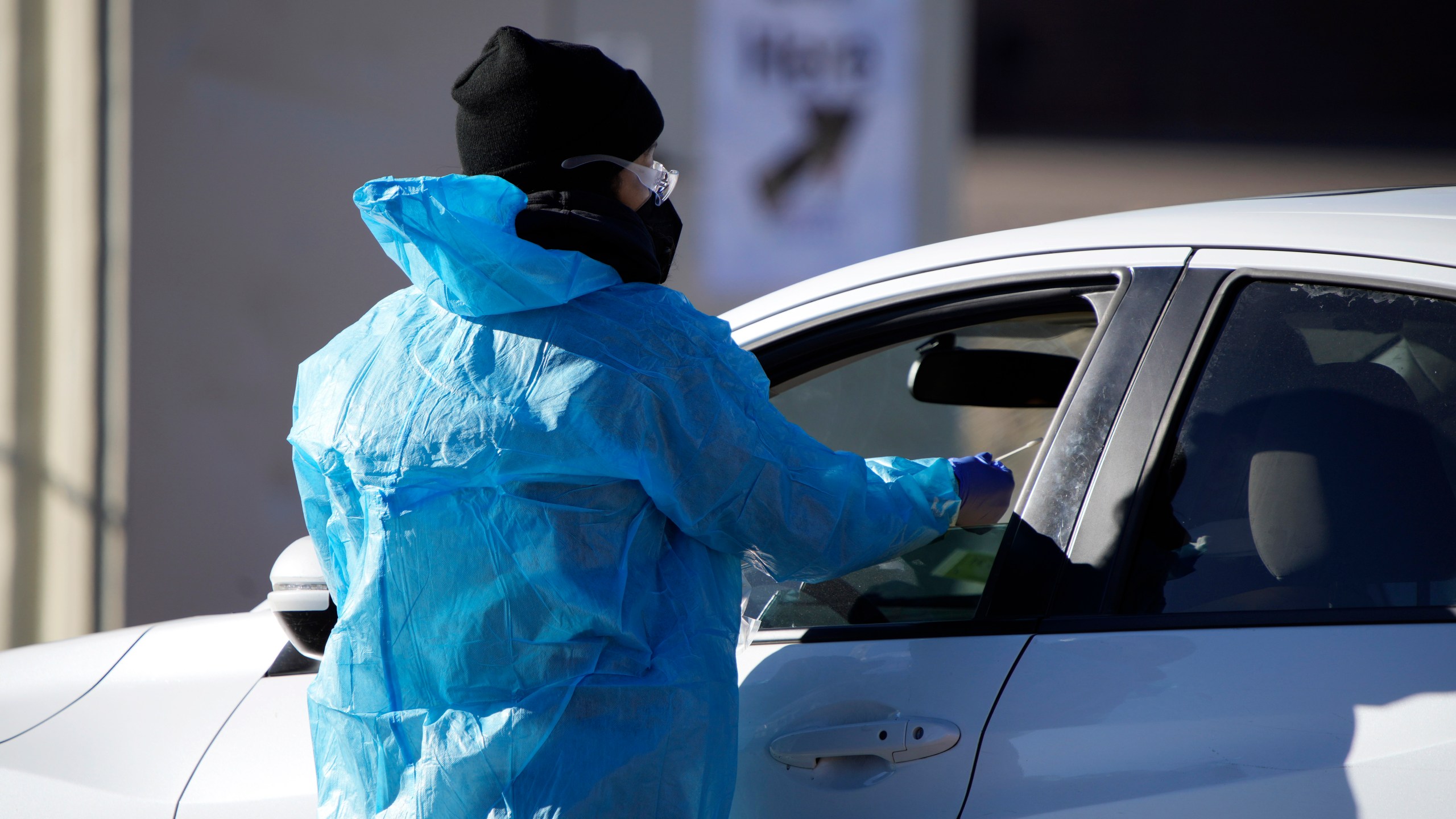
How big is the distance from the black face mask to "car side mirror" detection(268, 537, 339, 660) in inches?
26.3

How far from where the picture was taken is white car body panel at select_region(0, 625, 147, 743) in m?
1.93

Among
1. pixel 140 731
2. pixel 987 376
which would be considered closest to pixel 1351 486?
pixel 987 376

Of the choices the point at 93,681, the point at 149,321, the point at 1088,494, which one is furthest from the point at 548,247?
the point at 149,321

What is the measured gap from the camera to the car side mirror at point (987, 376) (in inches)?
84.0

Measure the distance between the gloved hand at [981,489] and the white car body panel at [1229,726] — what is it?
7.2 inches

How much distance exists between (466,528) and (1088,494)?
767mm

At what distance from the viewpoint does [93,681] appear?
1.96 meters

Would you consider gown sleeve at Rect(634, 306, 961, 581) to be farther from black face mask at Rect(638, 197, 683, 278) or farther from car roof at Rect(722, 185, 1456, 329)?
car roof at Rect(722, 185, 1456, 329)

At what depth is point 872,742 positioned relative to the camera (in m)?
1.45

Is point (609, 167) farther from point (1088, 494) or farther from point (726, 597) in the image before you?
point (1088, 494)

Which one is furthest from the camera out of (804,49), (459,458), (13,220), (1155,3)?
(1155,3)

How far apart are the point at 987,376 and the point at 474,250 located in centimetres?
116

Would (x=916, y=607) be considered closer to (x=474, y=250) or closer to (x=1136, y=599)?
(x=1136, y=599)

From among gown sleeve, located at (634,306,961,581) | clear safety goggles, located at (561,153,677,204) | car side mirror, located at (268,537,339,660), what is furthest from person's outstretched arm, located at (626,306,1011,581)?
car side mirror, located at (268,537,339,660)
